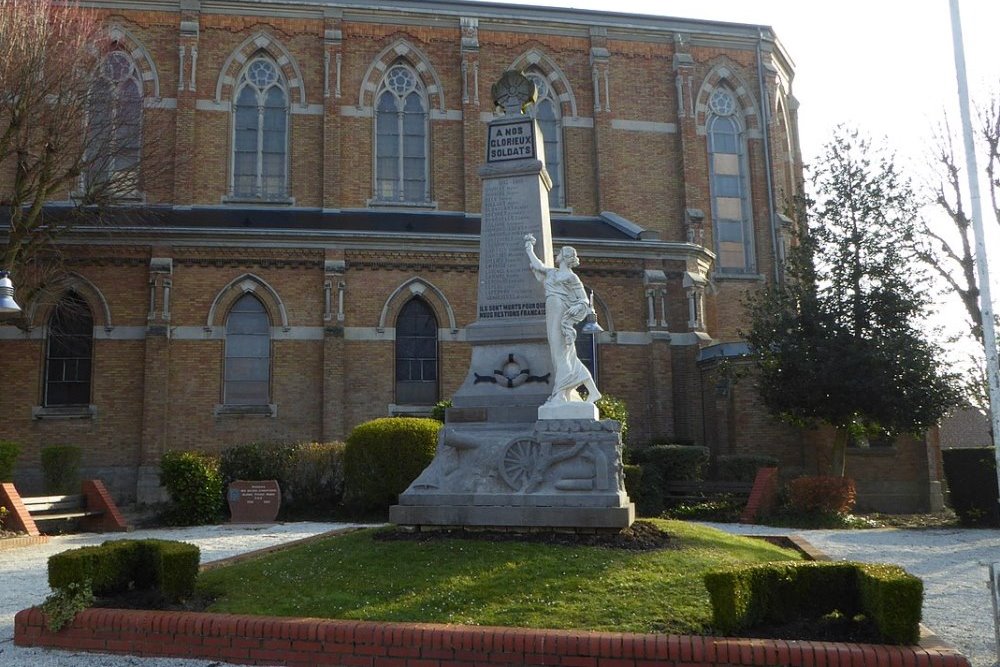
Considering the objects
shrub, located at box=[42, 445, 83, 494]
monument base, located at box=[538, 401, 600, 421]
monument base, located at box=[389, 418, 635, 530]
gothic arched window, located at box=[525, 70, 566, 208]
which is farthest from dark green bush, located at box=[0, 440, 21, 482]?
gothic arched window, located at box=[525, 70, 566, 208]

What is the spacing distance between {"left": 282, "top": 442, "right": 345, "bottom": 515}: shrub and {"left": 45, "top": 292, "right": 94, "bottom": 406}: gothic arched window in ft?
25.7

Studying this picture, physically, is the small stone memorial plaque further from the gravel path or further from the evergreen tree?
the evergreen tree

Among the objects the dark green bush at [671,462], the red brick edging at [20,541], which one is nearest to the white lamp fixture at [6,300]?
the red brick edging at [20,541]

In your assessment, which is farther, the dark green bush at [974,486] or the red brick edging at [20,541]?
the dark green bush at [974,486]

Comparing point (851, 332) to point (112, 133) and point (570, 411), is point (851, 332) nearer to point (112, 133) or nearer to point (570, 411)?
point (570, 411)

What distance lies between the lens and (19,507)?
49.4 ft

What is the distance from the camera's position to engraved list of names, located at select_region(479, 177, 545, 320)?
37.5ft

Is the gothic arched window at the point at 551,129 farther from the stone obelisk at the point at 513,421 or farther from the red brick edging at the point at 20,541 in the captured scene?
the red brick edging at the point at 20,541

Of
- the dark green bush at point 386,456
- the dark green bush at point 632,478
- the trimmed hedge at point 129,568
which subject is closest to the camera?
the trimmed hedge at point 129,568

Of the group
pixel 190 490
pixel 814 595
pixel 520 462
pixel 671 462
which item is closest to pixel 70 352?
pixel 190 490

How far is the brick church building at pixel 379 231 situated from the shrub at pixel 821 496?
13.4 ft

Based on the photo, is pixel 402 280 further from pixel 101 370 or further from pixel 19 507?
pixel 19 507

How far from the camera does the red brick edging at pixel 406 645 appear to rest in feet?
19.9

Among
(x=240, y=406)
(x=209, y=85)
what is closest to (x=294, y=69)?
(x=209, y=85)
